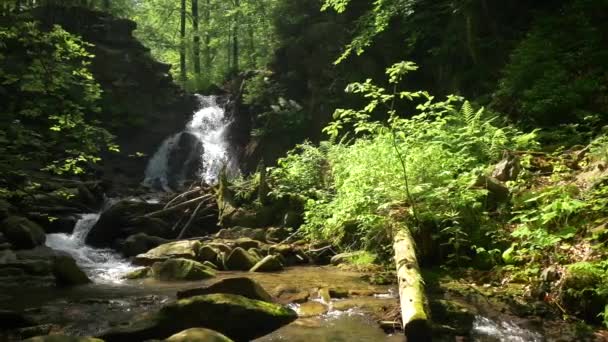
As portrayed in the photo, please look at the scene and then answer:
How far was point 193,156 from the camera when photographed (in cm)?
Answer: 2442

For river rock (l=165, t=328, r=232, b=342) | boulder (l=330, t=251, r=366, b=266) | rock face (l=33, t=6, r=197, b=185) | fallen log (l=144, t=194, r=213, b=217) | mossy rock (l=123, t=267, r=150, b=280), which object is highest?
rock face (l=33, t=6, r=197, b=185)

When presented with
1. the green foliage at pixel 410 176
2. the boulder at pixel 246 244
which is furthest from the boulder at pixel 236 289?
the boulder at pixel 246 244

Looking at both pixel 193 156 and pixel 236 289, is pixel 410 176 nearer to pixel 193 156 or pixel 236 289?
pixel 236 289

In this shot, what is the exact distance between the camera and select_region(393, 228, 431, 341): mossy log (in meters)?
4.61

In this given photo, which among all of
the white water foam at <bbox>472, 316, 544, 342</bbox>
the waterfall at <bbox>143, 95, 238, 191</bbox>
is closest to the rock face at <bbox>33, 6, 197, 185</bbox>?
the waterfall at <bbox>143, 95, 238, 191</bbox>

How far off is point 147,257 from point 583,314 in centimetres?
880

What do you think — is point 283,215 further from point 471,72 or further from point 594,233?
point 594,233

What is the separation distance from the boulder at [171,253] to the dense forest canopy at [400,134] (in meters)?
2.44

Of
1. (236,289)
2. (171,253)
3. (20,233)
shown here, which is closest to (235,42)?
(20,233)

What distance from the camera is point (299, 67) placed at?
830 inches

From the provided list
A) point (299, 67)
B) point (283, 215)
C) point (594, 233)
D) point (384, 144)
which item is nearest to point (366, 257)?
point (384, 144)

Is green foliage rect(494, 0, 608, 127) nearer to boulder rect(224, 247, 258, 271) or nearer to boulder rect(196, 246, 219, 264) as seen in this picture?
boulder rect(224, 247, 258, 271)

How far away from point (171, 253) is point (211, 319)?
18.7 feet

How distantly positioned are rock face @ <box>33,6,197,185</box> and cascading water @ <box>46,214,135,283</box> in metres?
9.06
